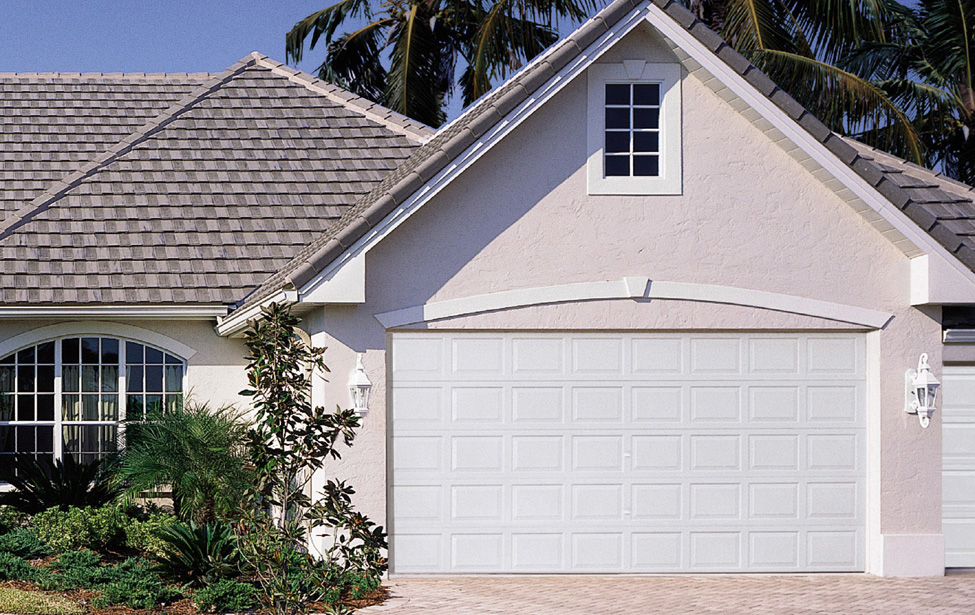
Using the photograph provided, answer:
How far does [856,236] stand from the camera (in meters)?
11.9

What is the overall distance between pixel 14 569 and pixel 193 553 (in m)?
1.80

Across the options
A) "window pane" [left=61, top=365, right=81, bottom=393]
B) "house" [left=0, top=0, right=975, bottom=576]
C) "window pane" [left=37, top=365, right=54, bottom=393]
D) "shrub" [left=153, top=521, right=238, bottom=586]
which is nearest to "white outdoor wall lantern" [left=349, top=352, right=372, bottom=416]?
"house" [left=0, top=0, right=975, bottom=576]

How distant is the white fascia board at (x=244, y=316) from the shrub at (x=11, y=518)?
118 inches

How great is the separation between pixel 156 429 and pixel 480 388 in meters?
3.69

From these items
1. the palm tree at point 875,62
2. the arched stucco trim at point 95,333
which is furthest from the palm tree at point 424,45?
the arched stucco trim at point 95,333

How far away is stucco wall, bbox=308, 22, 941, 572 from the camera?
1159 cm

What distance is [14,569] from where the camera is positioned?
10.7 m

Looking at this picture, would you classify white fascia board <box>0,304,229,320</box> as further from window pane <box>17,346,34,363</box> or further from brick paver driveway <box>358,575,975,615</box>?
brick paver driveway <box>358,575,975,615</box>

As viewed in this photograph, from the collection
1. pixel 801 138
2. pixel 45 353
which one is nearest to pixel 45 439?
pixel 45 353

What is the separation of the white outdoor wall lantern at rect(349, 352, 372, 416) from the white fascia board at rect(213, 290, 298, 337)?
1006 millimetres

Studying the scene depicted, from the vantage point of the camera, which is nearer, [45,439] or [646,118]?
[646,118]

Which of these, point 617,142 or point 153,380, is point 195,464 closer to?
point 153,380

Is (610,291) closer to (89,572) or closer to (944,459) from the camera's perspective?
(944,459)

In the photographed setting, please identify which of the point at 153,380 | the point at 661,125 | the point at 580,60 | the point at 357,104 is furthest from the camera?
the point at 357,104
